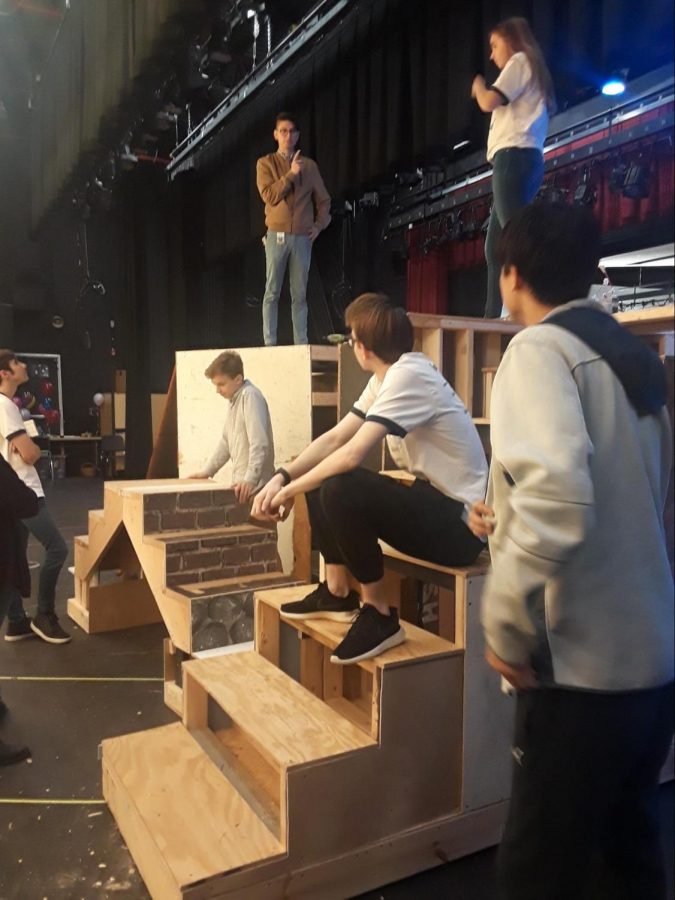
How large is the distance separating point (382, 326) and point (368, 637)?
0.90 meters

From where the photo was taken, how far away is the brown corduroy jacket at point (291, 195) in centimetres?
466

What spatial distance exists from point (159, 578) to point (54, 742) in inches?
29.9

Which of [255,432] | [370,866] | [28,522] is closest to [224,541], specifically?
[255,432]

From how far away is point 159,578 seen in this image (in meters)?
3.16

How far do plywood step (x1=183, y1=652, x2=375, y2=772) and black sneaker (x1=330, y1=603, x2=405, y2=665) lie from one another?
190 mm

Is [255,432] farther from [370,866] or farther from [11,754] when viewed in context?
[370,866]

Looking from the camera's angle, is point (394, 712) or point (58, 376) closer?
point (394, 712)

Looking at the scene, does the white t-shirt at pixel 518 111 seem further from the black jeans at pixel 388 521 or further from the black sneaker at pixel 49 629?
the black sneaker at pixel 49 629

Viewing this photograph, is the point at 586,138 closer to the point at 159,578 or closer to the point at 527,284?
the point at 159,578

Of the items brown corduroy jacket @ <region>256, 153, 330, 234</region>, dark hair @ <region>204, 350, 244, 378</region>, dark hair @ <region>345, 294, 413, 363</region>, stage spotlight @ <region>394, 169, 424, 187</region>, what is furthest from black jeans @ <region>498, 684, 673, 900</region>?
stage spotlight @ <region>394, 169, 424, 187</region>

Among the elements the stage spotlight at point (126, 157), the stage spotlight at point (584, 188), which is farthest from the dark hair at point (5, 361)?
the stage spotlight at point (584, 188)

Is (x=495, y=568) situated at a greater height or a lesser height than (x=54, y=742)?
greater

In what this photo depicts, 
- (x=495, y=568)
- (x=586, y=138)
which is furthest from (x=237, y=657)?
(x=586, y=138)

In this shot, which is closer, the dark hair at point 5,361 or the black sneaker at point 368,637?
the black sneaker at point 368,637
